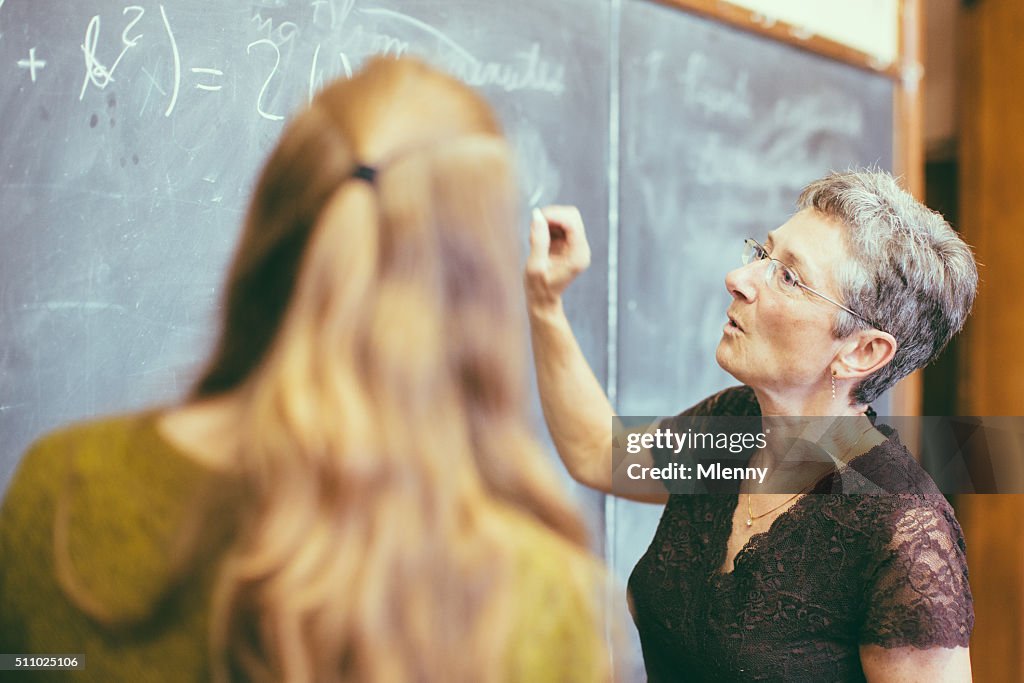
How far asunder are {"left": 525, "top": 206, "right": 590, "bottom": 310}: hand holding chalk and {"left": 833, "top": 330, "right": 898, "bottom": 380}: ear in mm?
350

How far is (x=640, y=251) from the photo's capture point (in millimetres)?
1638

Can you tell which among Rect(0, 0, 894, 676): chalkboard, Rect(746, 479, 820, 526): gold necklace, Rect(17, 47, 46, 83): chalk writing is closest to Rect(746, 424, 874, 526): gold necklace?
Rect(746, 479, 820, 526): gold necklace

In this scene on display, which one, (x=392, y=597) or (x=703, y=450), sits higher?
(x=703, y=450)

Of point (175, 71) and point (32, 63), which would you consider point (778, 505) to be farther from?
point (32, 63)

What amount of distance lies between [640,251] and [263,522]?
3.36 feet

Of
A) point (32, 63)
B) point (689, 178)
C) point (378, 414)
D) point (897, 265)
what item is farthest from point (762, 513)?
point (32, 63)

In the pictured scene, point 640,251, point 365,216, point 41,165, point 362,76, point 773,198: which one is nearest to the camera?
point 365,216

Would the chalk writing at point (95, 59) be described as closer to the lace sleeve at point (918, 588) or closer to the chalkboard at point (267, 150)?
the chalkboard at point (267, 150)

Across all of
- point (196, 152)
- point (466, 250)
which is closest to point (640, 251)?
point (196, 152)

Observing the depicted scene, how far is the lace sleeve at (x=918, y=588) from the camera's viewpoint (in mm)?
1015

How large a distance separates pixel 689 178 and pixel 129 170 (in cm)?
100

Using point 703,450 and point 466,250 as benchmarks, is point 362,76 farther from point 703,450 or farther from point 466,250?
point 703,450

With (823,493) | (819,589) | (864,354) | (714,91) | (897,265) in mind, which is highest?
(714,91)

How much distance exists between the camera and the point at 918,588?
1019mm
